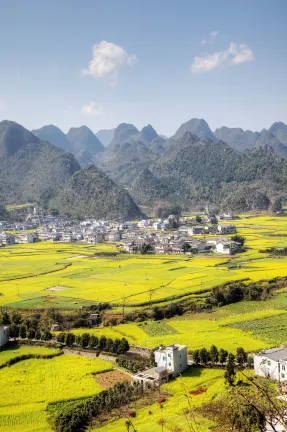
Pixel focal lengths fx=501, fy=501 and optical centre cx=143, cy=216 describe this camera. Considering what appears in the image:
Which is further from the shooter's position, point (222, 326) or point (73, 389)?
point (222, 326)

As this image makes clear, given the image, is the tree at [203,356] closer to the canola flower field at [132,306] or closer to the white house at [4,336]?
the canola flower field at [132,306]

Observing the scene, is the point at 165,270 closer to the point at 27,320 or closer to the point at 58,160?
the point at 27,320

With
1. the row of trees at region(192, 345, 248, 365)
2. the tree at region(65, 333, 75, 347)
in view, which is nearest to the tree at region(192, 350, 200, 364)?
the row of trees at region(192, 345, 248, 365)

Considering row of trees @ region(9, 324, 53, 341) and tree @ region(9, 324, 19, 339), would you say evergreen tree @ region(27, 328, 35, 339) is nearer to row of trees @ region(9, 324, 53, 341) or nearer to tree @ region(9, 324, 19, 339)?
row of trees @ region(9, 324, 53, 341)

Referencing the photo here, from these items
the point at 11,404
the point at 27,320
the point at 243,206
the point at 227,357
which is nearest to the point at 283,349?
the point at 227,357

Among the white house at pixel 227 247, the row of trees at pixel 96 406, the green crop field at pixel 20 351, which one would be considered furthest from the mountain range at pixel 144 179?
the row of trees at pixel 96 406

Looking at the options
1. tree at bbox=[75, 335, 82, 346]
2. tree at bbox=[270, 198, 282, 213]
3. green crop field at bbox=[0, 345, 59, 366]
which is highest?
tree at bbox=[270, 198, 282, 213]
